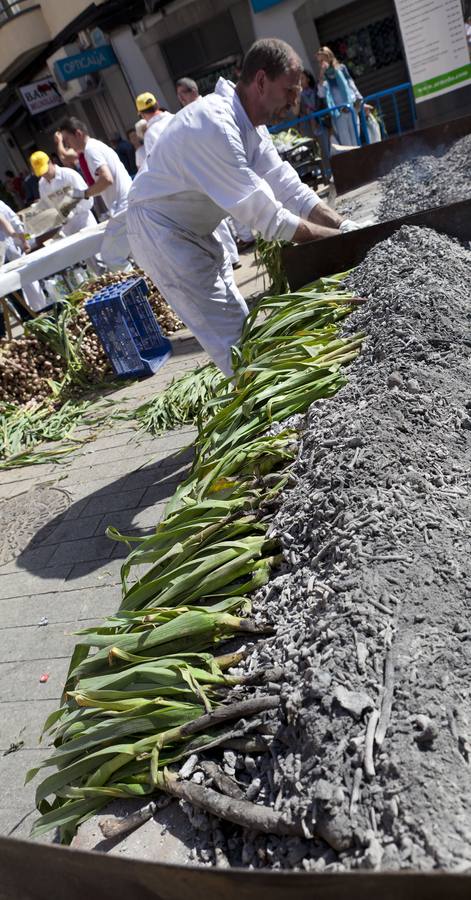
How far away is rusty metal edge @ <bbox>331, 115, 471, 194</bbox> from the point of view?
17.3ft

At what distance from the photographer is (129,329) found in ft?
20.3

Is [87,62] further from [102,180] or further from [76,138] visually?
[102,180]

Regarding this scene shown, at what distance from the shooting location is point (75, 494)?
187 inches

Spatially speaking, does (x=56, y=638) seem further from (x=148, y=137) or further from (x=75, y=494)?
(x=148, y=137)

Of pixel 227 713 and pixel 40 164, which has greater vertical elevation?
pixel 40 164

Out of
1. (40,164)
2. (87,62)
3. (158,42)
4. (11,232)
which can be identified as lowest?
(11,232)

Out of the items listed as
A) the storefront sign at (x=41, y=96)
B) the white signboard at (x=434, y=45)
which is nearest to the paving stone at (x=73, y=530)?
the white signboard at (x=434, y=45)

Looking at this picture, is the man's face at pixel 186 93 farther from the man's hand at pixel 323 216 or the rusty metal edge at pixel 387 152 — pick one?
the man's hand at pixel 323 216

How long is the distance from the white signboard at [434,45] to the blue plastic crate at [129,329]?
11.5ft

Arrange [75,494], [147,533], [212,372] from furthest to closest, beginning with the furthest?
[212,372]
[75,494]
[147,533]

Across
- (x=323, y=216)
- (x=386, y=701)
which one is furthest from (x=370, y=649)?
(x=323, y=216)

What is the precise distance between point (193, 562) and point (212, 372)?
11.0 feet

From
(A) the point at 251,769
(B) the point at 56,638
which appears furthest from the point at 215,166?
(A) the point at 251,769

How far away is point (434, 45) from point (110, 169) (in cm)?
354
